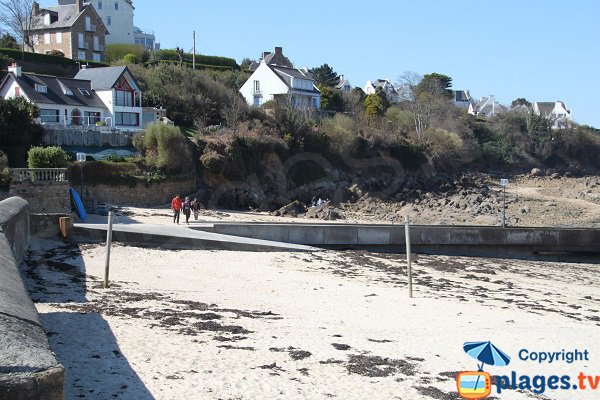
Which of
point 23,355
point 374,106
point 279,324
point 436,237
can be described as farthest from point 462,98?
point 23,355

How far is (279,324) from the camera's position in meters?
11.6

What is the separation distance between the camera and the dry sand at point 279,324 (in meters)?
8.48

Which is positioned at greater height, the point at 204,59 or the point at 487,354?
the point at 204,59

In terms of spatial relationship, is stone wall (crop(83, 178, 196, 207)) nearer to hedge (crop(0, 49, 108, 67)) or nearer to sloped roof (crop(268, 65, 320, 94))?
hedge (crop(0, 49, 108, 67))

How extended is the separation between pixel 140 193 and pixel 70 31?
35491 mm

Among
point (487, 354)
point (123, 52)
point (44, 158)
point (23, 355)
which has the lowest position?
point (487, 354)

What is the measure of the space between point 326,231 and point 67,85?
23837mm

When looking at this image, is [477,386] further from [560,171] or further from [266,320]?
[560,171]

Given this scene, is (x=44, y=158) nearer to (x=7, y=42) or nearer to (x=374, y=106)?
(x=7, y=42)

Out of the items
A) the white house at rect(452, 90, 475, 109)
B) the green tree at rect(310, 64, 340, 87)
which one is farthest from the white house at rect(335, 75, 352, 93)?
the white house at rect(452, 90, 475, 109)

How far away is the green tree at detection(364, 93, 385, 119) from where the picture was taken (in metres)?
63.6

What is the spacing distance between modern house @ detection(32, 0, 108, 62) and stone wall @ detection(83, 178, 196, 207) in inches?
1296

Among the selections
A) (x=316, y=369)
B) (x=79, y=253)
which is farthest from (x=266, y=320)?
(x=79, y=253)

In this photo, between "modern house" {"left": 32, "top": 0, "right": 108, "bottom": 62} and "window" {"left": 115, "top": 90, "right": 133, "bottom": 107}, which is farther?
"modern house" {"left": 32, "top": 0, "right": 108, "bottom": 62}
